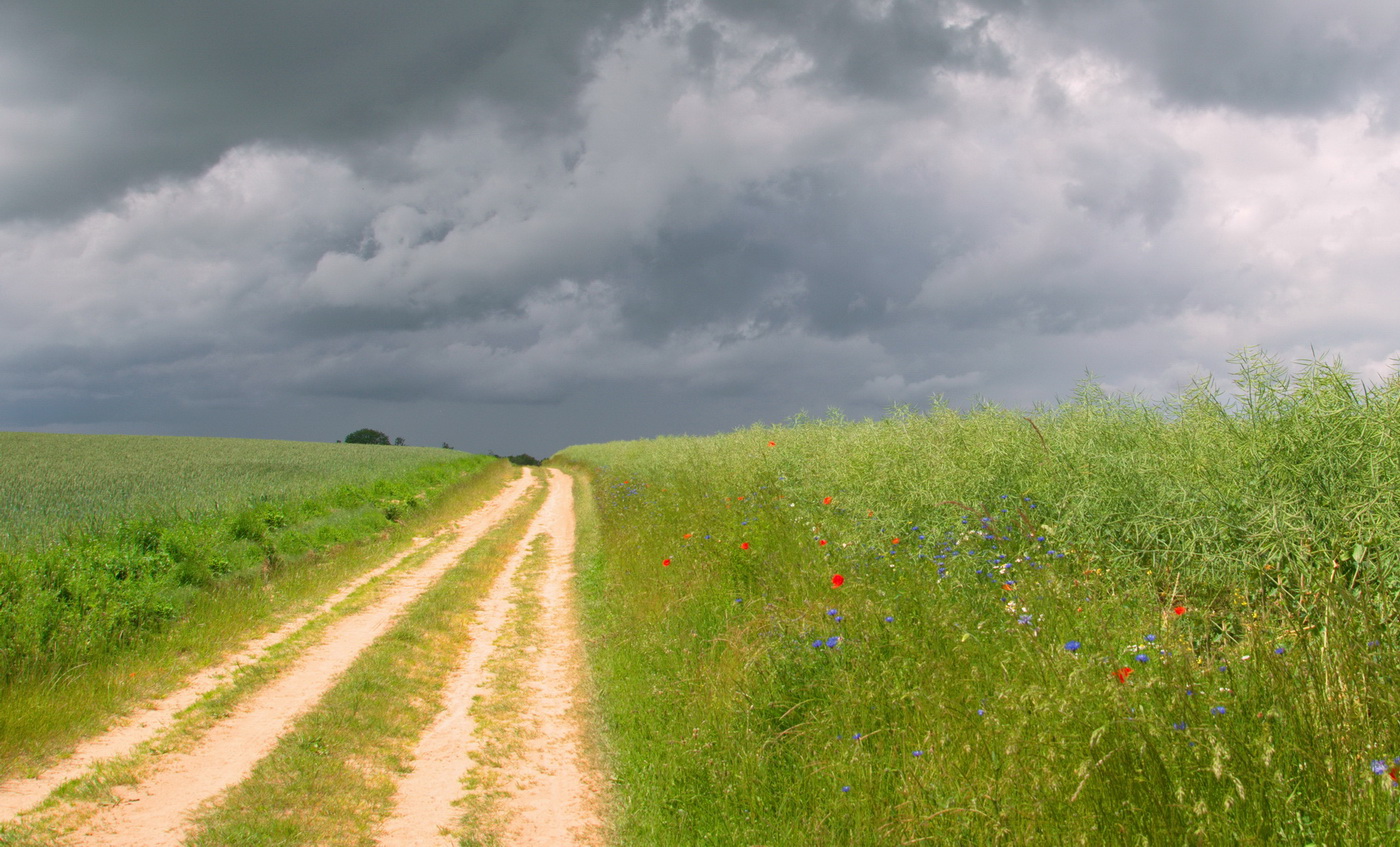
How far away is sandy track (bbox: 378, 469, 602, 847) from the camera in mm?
5035

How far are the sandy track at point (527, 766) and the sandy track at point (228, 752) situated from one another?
4.43ft

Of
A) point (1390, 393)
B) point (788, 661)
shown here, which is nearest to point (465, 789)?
point (788, 661)

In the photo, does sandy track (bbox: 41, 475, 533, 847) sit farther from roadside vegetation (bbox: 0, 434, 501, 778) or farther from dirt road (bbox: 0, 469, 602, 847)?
roadside vegetation (bbox: 0, 434, 501, 778)

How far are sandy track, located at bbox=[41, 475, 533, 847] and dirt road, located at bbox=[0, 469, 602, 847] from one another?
0.5 inches

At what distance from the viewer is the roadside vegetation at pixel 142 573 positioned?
7195 mm

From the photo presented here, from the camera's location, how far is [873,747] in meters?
4.54

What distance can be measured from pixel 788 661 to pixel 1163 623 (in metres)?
2.55

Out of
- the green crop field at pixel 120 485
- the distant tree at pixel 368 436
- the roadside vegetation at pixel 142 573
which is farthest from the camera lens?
the distant tree at pixel 368 436

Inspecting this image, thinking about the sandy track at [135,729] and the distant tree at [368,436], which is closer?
the sandy track at [135,729]

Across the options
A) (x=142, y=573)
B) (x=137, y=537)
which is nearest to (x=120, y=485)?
(x=137, y=537)

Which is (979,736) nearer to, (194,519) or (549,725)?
(549,725)

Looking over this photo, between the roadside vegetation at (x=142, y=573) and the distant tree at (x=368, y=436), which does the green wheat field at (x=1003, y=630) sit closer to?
the roadside vegetation at (x=142, y=573)

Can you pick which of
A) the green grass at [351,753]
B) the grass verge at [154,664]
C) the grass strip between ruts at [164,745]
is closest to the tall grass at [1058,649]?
the green grass at [351,753]

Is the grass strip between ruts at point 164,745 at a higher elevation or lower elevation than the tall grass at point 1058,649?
lower
